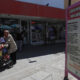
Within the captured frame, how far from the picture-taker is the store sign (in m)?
3.58

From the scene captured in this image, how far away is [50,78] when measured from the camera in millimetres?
4492

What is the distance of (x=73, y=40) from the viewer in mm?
3807

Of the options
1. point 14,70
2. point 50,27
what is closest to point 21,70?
point 14,70

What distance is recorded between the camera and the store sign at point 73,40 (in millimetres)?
3580

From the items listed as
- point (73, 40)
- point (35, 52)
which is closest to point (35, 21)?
point (35, 52)

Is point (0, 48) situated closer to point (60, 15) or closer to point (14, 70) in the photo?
point (14, 70)

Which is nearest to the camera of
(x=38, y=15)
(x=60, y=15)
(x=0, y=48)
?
(x=0, y=48)

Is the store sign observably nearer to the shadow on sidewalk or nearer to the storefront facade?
the shadow on sidewalk

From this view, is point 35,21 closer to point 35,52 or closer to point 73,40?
point 35,52

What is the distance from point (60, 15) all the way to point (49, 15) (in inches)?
60.2

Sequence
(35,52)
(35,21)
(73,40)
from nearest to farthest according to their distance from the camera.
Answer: (73,40) → (35,52) → (35,21)

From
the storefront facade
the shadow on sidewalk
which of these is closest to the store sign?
the shadow on sidewalk

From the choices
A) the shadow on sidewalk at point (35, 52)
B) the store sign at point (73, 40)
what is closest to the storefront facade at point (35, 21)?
the shadow on sidewalk at point (35, 52)

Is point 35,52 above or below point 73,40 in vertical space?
below
